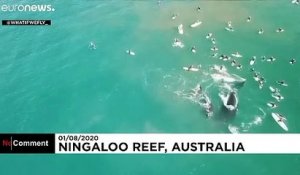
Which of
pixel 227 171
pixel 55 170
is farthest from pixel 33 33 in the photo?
pixel 227 171

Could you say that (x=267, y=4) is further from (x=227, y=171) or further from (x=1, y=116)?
(x=1, y=116)

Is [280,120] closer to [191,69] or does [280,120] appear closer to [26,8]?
[191,69]

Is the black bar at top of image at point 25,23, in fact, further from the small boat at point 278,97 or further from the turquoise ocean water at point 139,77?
the small boat at point 278,97

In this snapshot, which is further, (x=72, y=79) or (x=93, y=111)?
(x=72, y=79)

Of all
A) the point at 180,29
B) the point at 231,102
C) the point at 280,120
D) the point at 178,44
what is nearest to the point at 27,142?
the point at 231,102

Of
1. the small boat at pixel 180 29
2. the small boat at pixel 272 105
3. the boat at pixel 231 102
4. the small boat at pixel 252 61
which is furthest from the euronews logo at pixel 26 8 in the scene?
the small boat at pixel 272 105

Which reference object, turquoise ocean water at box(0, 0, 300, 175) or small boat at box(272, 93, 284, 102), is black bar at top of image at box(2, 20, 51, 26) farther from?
small boat at box(272, 93, 284, 102)
